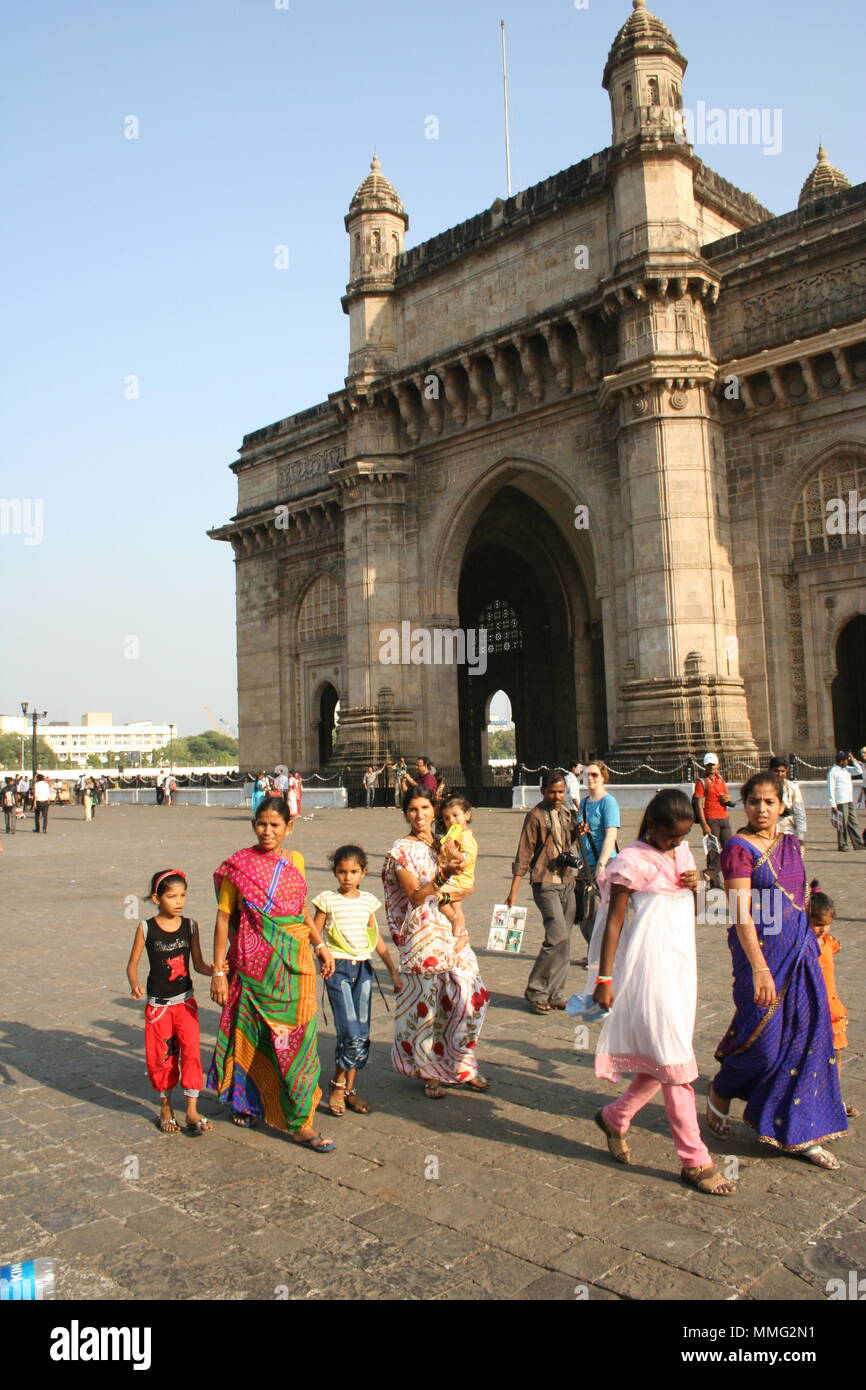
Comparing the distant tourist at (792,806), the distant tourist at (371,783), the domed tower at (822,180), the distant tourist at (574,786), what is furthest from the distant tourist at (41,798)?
the domed tower at (822,180)

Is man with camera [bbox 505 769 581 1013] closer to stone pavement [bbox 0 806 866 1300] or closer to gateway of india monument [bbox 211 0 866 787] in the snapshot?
stone pavement [bbox 0 806 866 1300]

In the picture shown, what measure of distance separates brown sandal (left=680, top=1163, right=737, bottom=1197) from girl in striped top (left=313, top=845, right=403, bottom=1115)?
1.52 m

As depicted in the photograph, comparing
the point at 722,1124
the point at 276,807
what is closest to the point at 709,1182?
the point at 722,1124

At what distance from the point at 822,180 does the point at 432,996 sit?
32.1 m

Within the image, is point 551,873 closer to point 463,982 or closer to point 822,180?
point 463,982

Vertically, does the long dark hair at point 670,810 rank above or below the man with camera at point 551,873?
above

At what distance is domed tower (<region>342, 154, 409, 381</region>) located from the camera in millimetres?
27641

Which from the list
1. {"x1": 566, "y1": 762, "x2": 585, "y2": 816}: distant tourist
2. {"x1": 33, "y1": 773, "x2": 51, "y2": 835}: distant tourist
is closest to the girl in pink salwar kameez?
{"x1": 566, "y1": 762, "x2": 585, "y2": 816}: distant tourist

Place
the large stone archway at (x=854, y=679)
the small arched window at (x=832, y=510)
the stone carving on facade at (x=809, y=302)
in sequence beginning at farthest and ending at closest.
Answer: the large stone archway at (x=854, y=679)
the small arched window at (x=832, y=510)
the stone carving on facade at (x=809, y=302)

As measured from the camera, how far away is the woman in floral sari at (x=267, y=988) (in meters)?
4.49

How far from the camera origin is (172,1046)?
4.82 metres

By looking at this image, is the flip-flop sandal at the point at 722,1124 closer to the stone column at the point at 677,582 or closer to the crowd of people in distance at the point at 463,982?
the crowd of people in distance at the point at 463,982

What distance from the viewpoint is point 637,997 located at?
4039mm

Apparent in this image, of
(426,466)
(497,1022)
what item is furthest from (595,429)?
(497,1022)
